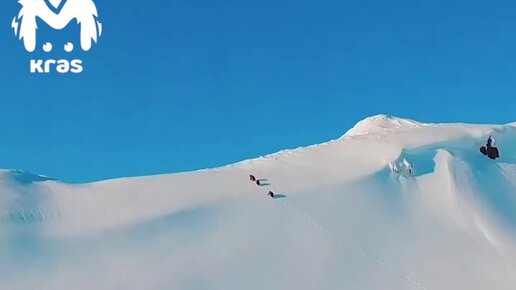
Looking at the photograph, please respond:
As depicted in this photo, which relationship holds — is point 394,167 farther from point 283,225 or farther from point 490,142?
point 283,225

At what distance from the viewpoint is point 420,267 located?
26.6m

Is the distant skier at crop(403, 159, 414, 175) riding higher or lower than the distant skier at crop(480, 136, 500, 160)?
lower

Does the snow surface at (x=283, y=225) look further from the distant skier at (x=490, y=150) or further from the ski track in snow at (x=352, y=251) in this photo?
the distant skier at (x=490, y=150)

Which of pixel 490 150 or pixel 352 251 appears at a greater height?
pixel 490 150

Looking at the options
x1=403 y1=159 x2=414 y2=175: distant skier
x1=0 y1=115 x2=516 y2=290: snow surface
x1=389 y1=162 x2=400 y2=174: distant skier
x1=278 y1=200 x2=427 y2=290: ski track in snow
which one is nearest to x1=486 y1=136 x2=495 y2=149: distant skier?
x1=0 y1=115 x2=516 y2=290: snow surface

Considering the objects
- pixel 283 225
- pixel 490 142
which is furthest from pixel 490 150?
pixel 283 225

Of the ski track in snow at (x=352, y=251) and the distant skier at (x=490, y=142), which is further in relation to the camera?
the distant skier at (x=490, y=142)

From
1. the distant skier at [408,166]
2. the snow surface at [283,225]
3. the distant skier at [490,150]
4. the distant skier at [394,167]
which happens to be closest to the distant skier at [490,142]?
the distant skier at [490,150]

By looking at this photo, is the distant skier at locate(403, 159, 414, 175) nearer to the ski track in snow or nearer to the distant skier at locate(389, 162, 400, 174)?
the distant skier at locate(389, 162, 400, 174)

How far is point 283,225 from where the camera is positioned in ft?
90.8

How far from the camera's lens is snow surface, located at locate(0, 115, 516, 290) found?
81.7 feet

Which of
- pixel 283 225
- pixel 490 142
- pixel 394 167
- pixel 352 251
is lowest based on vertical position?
pixel 352 251

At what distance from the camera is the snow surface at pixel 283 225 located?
2489cm

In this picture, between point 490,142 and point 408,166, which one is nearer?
point 408,166
